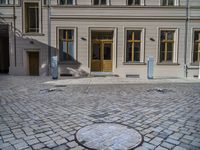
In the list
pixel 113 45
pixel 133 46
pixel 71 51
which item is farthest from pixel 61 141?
pixel 133 46

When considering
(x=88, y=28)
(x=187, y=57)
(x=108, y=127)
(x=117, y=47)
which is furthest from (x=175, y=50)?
(x=108, y=127)

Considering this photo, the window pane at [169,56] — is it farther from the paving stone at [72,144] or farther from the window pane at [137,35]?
the paving stone at [72,144]

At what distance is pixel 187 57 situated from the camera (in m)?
13.9

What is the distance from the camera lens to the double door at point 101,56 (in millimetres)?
14195

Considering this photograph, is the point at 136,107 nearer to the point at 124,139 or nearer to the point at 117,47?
the point at 124,139

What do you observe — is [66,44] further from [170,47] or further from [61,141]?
[61,141]

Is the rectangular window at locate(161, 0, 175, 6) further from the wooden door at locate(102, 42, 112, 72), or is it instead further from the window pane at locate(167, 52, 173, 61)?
the wooden door at locate(102, 42, 112, 72)

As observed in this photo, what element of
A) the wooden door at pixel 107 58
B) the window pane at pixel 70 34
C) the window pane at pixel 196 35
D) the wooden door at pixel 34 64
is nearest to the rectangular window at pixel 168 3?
the window pane at pixel 196 35

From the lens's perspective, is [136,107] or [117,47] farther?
[117,47]

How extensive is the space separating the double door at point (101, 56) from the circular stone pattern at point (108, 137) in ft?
33.7

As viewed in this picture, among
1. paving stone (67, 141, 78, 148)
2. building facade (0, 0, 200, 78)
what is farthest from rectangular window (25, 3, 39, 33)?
paving stone (67, 141, 78, 148)

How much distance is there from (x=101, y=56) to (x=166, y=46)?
5.04m

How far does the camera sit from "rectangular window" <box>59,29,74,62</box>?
45.5 feet

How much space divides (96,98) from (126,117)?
2347 mm
